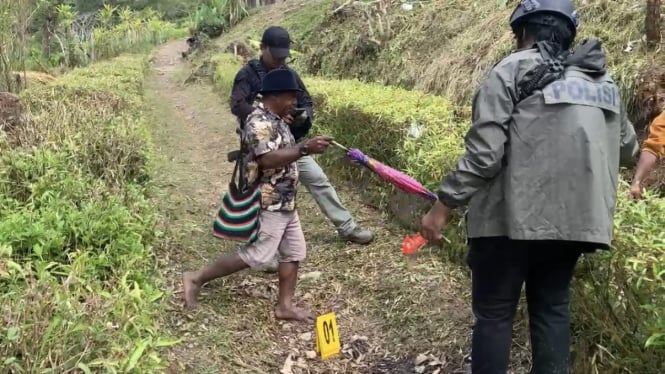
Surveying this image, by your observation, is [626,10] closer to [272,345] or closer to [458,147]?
[458,147]

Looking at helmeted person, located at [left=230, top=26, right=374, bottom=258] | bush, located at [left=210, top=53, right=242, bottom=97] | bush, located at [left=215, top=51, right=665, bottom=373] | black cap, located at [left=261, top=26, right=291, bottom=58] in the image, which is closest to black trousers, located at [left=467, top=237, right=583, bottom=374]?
bush, located at [left=215, top=51, right=665, bottom=373]

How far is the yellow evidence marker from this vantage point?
360 cm

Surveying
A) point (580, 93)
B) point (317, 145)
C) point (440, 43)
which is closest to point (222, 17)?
point (440, 43)

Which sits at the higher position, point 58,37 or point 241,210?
point 241,210

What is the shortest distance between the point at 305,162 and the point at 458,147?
1.19 m

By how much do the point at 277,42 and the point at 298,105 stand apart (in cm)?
48

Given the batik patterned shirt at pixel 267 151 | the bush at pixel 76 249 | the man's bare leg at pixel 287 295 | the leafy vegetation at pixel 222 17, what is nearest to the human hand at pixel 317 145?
the batik patterned shirt at pixel 267 151

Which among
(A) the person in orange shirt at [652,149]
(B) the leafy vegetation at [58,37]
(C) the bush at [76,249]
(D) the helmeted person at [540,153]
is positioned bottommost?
(B) the leafy vegetation at [58,37]

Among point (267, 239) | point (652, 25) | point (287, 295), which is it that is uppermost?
point (652, 25)

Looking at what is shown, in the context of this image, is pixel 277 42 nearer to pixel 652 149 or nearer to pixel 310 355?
pixel 310 355

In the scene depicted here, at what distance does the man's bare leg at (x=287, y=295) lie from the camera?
3.99 m

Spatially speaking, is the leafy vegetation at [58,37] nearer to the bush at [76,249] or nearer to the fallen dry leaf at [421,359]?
the bush at [76,249]

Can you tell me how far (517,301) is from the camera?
2.80 meters

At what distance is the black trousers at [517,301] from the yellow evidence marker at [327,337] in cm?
100
